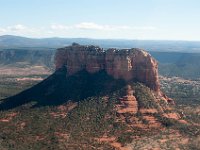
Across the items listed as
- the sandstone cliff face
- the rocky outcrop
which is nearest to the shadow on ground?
the sandstone cliff face

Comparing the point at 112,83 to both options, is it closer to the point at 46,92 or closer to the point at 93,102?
the point at 93,102

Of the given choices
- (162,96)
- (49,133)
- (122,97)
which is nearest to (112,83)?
(122,97)

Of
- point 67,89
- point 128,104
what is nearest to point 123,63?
point 128,104

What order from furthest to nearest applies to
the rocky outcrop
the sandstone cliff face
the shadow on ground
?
the sandstone cliff face
the shadow on ground
the rocky outcrop

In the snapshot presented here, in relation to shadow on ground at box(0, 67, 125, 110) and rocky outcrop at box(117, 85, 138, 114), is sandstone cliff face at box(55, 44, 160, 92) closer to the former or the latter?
shadow on ground at box(0, 67, 125, 110)

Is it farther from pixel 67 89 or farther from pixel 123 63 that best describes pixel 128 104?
pixel 67 89

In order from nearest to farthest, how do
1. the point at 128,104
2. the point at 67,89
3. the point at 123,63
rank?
the point at 128,104
the point at 123,63
the point at 67,89

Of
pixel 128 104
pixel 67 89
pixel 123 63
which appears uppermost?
pixel 123 63

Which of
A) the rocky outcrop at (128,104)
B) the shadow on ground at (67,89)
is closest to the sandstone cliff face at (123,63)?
the shadow on ground at (67,89)
